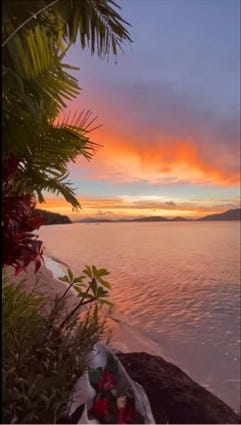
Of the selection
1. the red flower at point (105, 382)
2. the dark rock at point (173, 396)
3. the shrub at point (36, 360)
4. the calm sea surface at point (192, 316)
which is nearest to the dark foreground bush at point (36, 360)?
the shrub at point (36, 360)

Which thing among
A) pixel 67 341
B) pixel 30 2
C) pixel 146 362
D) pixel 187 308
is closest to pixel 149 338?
pixel 187 308

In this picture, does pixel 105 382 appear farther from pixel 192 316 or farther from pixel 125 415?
pixel 192 316

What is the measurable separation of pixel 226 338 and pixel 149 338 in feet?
5.76

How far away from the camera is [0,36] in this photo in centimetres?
251

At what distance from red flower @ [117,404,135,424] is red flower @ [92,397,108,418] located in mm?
106

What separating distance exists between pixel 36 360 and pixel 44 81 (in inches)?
78.4

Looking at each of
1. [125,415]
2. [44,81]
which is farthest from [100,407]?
[44,81]

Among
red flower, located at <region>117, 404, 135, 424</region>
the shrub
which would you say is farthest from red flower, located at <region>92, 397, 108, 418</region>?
the shrub

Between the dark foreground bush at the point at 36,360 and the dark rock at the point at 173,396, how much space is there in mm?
792

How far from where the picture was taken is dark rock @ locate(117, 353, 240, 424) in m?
3.81

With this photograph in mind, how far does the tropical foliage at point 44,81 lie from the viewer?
293 centimetres

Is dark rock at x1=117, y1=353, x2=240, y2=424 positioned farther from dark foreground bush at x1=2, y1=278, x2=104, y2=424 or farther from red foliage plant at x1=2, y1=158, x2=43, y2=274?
red foliage plant at x1=2, y1=158, x2=43, y2=274

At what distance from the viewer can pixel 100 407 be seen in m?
3.19

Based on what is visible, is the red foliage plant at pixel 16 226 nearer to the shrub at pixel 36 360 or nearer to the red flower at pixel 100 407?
the shrub at pixel 36 360
